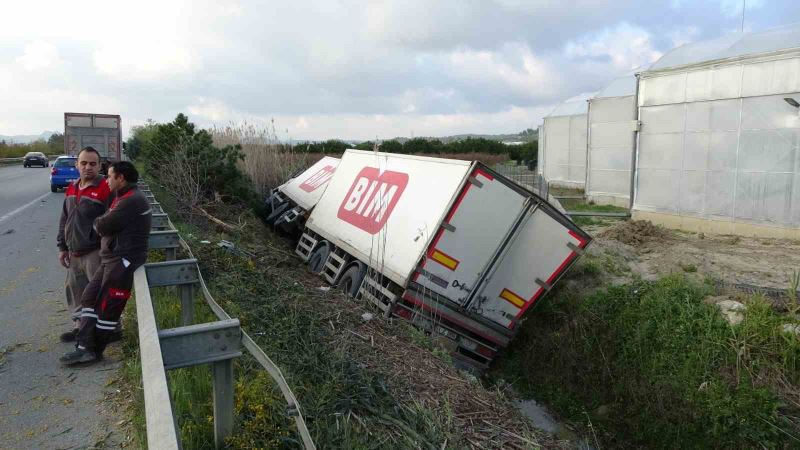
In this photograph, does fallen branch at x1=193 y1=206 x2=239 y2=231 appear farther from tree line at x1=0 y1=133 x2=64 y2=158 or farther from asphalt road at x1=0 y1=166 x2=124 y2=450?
tree line at x1=0 y1=133 x2=64 y2=158

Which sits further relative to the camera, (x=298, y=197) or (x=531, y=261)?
(x=298, y=197)

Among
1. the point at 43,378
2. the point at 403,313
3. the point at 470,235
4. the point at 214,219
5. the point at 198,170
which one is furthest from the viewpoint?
the point at 198,170

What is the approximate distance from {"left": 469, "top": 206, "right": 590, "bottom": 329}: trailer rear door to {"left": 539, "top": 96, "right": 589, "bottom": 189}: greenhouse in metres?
16.5

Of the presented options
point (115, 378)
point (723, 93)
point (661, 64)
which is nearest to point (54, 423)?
point (115, 378)

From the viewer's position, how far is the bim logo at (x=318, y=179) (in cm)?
1340

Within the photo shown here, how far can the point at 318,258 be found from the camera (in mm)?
11242

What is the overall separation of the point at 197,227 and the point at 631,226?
9.79 meters

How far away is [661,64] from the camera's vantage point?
581 inches

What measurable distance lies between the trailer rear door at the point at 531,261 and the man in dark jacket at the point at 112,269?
437 cm

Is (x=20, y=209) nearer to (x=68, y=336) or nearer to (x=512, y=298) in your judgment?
(x=68, y=336)

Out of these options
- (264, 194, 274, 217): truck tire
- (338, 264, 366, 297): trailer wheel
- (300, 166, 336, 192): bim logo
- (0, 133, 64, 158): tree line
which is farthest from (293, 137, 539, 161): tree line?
(0, 133, 64, 158): tree line

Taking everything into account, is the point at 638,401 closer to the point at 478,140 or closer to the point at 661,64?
the point at 661,64

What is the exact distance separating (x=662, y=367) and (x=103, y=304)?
22.1 feet

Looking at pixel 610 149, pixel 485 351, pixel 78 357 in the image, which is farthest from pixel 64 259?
pixel 610 149
